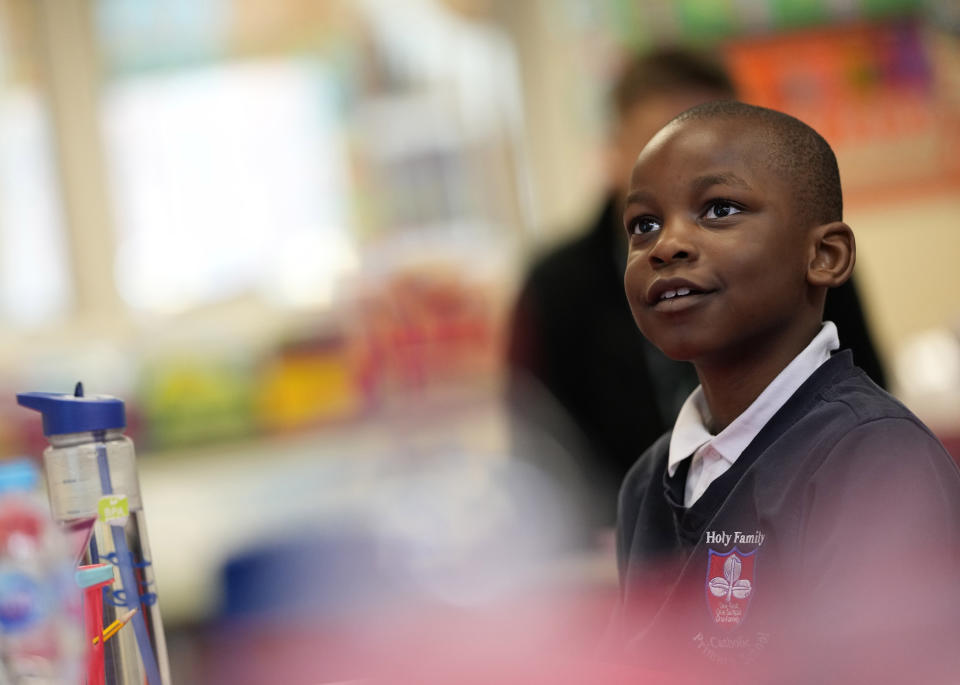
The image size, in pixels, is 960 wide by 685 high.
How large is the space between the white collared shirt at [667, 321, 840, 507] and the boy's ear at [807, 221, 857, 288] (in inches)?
1.3

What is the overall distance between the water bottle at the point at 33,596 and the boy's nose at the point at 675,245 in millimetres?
349

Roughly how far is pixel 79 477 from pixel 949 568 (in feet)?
1.42

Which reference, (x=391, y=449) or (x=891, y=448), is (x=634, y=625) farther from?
(x=391, y=449)

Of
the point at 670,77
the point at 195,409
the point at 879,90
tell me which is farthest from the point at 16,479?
the point at 879,90

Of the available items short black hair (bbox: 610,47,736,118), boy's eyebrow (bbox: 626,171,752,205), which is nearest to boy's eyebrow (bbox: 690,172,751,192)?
boy's eyebrow (bbox: 626,171,752,205)

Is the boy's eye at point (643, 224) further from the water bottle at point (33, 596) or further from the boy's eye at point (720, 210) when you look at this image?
the water bottle at point (33, 596)

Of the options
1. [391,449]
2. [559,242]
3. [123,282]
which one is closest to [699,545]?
[559,242]

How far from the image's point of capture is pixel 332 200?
3740 millimetres

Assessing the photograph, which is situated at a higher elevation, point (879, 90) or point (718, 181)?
point (879, 90)

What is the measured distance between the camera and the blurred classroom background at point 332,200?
11.7 feet

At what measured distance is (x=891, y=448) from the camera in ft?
1.59

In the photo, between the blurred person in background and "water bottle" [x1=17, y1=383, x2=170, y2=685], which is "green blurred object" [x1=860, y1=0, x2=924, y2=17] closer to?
the blurred person in background

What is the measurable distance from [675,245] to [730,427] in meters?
0.09

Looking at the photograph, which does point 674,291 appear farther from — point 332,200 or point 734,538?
point 332,200
